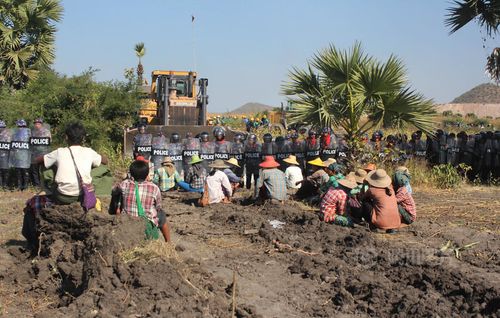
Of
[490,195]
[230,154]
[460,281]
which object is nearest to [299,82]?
[230,154]

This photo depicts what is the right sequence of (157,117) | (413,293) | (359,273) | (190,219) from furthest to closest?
(157,117), (190,219), (359,273), (413,293)

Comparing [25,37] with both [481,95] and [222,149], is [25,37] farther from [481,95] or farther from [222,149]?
[481,95]

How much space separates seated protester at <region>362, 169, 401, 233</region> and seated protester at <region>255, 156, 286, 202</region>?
7.93 ft

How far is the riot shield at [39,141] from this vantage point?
553 inches

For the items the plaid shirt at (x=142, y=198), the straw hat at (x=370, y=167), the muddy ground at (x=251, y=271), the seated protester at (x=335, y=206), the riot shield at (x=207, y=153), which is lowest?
the muddy ground at (x=251, y=271)

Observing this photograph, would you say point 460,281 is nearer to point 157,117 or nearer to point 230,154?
point 230,154

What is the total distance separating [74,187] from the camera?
7082mm

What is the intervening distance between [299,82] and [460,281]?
6927 millimetres

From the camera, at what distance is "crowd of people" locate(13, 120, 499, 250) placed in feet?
23.8

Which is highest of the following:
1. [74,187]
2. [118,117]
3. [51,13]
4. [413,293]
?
[51,13]

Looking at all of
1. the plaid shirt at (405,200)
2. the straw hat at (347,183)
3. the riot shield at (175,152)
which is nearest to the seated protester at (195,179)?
the riot shield at (175,152)

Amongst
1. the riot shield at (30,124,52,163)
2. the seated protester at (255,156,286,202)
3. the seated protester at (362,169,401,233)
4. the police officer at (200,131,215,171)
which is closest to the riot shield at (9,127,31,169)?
the riot shield at (30,124,52,163)

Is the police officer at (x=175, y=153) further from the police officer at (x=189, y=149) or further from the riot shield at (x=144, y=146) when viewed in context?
the riot shield at (x=144, y=146)

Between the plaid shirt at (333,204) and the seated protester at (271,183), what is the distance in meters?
1.75
